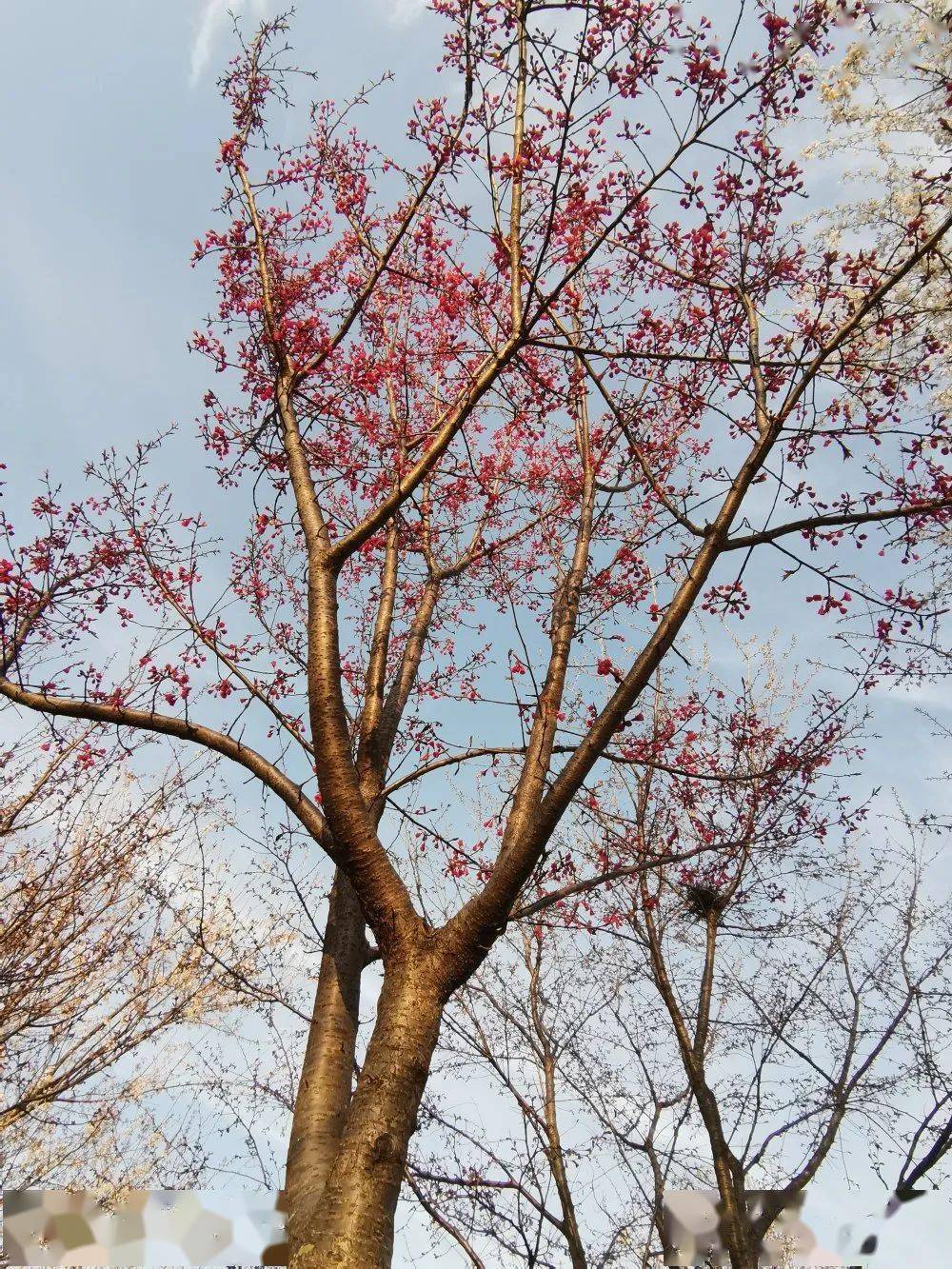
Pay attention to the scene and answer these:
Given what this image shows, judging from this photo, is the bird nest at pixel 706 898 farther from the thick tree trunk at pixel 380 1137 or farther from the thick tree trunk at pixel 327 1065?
the thick tree trunk at pixel 380 1137

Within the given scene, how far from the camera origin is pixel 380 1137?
269 centimetres

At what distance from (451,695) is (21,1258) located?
4.72 meters

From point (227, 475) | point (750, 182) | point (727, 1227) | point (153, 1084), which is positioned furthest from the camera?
point (153, 1084)

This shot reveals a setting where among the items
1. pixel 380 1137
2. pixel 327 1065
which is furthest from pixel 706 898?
pixel 380 1137

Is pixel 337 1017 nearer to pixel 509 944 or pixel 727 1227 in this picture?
pixel 727 1227

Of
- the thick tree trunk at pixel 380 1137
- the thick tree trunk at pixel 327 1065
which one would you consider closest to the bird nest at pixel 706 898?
the thick tree trunk at pixel 327 1065

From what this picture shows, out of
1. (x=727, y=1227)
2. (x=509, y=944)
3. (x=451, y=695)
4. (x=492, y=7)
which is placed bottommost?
(x=727, y=1227)

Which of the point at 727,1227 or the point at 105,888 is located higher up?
the point at 105,888

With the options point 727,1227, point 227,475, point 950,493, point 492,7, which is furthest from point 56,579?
point 727,1227

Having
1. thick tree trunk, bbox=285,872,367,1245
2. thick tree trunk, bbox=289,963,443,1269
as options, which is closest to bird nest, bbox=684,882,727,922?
thick tree trunk, bbox=285,872,367,1245

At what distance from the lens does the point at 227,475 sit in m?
5.57

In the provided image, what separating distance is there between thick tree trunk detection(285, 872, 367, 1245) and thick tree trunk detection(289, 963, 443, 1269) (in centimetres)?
13

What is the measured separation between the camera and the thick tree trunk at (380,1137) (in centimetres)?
248

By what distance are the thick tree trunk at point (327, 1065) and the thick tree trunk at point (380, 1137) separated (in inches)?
5.1
